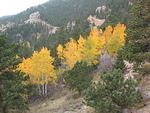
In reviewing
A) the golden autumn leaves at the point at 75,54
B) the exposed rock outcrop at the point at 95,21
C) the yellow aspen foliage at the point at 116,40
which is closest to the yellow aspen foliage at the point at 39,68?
the golden autumn leaves at the point at 75,54

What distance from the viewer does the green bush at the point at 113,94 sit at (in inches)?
784

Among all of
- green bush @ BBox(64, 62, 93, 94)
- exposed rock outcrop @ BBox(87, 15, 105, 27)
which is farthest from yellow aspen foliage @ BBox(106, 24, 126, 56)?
exposed rock outcrop @ BBox(87, 15, 105, 27)

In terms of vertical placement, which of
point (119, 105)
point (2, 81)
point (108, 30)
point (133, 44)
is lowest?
point (119, 105)

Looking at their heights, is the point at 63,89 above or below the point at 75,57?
below

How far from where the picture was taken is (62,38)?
81812 millimetres

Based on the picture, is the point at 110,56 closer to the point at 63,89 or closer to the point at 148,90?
the point at 63,89

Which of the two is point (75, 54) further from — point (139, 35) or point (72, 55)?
point (139, 35)

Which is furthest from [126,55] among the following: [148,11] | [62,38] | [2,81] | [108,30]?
[62,38]

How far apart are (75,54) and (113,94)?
3853 centimetres

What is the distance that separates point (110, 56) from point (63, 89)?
1256 cm

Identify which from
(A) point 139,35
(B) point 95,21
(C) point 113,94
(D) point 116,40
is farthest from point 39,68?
(B) point 95,21

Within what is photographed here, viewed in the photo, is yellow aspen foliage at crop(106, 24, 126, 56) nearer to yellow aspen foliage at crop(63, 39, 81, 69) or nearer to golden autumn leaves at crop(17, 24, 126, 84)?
golden autumn leaves at crop(17, 24, 126, 84)

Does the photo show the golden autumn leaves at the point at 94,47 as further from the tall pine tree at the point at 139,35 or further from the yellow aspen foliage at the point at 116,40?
the tall pine tree at the point at 139,35

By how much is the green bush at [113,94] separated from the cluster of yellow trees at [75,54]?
3017cm
